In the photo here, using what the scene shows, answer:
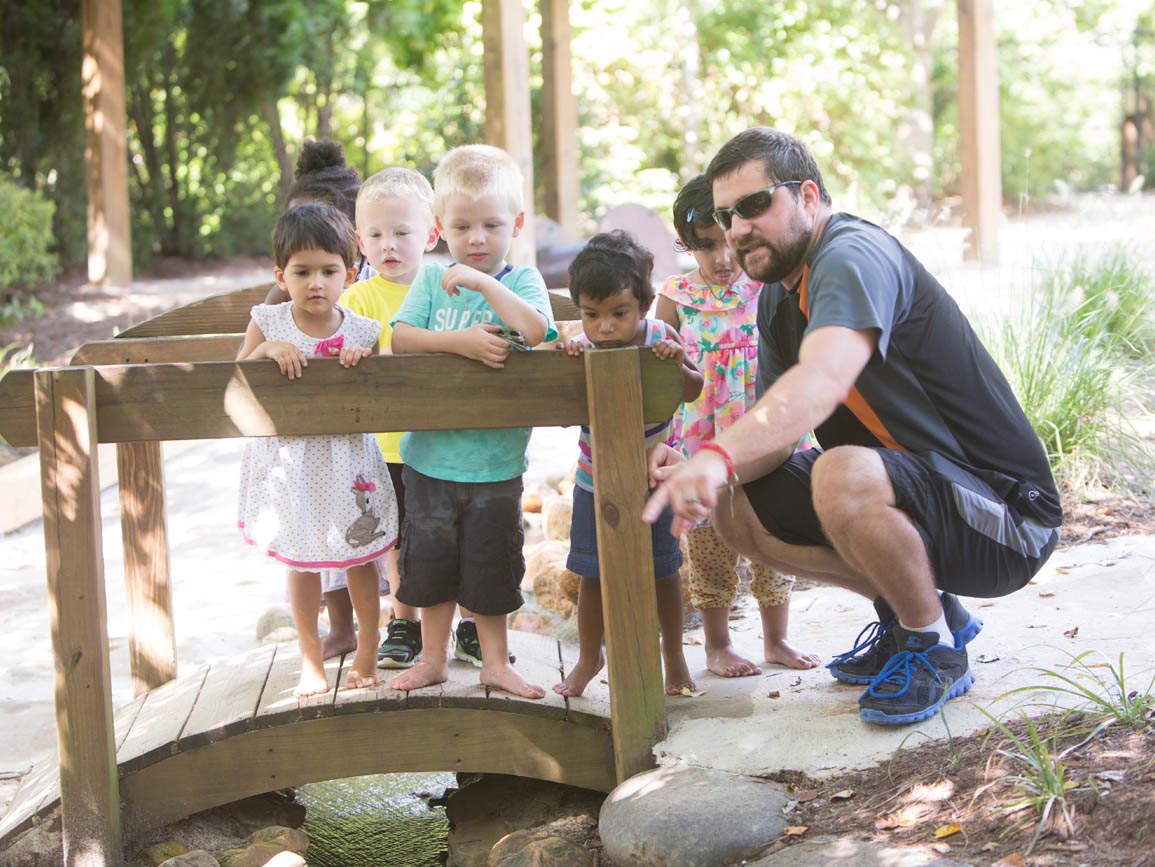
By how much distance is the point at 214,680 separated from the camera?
3.71 m

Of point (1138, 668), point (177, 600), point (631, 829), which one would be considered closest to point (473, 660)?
point (631, 829)

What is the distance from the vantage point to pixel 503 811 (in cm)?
371

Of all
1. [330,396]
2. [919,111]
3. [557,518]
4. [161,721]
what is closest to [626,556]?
[330,396]

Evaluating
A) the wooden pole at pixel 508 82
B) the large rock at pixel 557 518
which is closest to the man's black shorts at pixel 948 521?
the large rock at pixel 557 518

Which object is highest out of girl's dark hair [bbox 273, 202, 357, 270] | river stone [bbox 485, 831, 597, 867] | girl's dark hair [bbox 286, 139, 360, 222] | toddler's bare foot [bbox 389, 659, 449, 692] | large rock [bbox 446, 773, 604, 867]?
girl's dark hair [bbox 286, 139, 360, 222]

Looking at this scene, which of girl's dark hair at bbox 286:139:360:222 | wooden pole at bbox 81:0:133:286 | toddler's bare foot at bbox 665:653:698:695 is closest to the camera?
toddler's bare foot at bbox 665:653:698:695

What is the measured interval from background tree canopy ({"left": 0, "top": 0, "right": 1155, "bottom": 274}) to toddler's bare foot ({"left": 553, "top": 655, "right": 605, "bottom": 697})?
10979mm

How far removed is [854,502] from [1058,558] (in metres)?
1.85

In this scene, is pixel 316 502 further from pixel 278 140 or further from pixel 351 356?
pixel 278 140

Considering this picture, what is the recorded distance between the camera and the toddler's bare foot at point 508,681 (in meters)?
3.32

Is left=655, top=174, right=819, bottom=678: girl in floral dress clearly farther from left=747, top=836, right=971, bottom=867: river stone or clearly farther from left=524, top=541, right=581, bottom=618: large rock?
left=524, top=541, right=581, bottom=618: large rock

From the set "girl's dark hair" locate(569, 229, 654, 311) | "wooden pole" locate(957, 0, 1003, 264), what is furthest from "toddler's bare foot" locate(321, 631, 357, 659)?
"wooden pole" locate(957, 0, 1003, 264)

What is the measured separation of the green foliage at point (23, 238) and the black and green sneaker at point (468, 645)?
7.66 m

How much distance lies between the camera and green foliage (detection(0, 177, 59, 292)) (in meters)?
10.5
